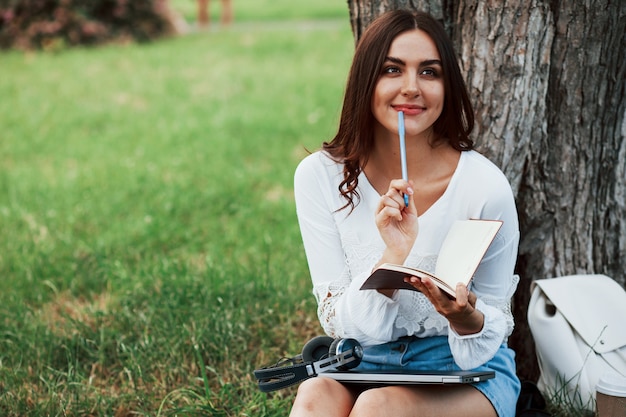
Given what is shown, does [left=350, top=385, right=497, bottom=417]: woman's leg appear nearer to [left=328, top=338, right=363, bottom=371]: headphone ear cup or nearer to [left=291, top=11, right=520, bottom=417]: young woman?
[left=291, top=11, right=520, bottom=417]: young woman

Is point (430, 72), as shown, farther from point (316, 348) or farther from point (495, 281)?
point (316, 348)

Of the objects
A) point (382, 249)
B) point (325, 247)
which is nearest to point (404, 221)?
point (382, 249)

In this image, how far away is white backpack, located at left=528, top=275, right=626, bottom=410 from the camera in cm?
285

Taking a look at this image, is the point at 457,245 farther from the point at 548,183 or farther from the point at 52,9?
the point at 52,9

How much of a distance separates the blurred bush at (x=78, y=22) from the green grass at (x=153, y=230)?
1.28 metres

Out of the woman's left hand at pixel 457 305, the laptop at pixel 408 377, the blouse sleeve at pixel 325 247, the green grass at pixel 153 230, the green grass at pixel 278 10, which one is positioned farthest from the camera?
the green grass at pixel 278 10

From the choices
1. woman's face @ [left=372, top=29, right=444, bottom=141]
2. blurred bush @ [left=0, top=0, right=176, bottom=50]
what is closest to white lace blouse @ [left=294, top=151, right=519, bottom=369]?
woman's face @ [left=372, top=29, right=444, bottom=141]

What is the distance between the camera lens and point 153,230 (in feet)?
16.7

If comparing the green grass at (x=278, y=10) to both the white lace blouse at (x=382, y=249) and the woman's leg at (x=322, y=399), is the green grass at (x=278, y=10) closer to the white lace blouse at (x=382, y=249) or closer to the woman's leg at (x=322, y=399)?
the white lace blouse at (x=382, y=249)

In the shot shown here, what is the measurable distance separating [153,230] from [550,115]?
2736 mm

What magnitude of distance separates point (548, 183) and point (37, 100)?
6.27 metres

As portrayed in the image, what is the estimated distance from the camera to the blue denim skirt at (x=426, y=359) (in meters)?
2.56

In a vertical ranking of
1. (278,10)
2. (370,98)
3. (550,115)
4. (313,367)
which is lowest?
(278,10)

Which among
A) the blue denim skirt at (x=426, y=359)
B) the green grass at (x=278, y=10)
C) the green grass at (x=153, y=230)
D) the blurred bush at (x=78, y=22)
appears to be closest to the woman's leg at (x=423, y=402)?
the blue denim skirt at (x=426, y=359)
